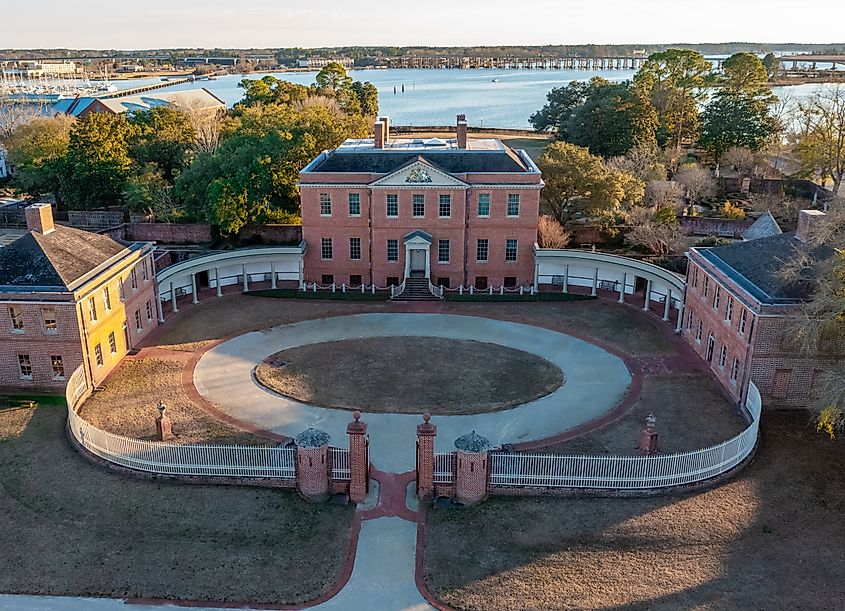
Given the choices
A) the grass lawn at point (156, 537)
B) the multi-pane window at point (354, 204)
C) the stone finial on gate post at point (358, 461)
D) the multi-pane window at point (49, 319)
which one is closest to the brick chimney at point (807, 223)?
the stone finial on gate post at point (358, 461)

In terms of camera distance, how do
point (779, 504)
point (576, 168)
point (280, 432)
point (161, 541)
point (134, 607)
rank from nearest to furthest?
point (134, 607) < point (161, 541) < point (779, 504) < point (280, 432) < point (576, 168)

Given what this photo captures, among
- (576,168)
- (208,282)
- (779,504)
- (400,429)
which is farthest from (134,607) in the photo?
(576,168)

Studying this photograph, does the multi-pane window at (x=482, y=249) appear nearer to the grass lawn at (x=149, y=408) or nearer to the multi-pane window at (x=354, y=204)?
the multi-pane window at (x=354, y=204)

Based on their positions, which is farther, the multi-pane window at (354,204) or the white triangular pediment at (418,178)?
the multi-pane window at (354,204)

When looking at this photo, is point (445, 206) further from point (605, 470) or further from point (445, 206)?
point (605, 470)

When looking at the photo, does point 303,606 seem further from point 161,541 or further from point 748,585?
point 748,585

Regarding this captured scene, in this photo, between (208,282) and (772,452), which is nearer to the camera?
(772,452)
